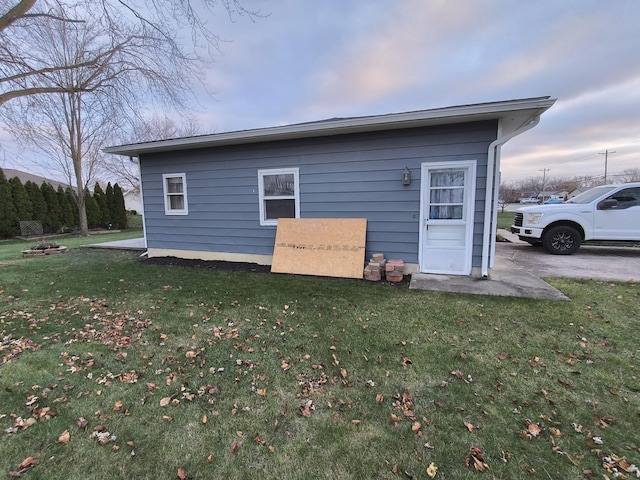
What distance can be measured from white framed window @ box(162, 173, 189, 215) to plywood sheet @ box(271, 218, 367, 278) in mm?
2661

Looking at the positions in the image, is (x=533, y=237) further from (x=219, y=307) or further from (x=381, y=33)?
(x=219, y=307)

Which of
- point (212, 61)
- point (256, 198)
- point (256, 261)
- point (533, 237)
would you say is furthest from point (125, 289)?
point (533, 237)

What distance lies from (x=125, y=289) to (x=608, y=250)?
1089cm

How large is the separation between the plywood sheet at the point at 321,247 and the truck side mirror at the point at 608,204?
5.70 metres

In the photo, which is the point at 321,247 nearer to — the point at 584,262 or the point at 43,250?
the point at 584,262

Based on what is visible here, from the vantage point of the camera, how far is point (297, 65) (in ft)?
27.7

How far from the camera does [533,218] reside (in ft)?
23.8

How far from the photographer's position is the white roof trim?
4.08 m

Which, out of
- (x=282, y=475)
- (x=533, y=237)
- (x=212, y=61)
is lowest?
(x=282, y=475)

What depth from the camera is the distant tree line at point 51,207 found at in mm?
12867

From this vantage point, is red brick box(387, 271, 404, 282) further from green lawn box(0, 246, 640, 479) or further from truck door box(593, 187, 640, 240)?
truck door box(593, 187, 640, 240)

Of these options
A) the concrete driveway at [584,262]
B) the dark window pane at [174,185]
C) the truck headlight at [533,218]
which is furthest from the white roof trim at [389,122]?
the truck headlight at [533,218]

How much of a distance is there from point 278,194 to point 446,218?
331 cm

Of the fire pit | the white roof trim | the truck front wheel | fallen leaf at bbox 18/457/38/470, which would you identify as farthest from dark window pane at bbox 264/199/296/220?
the fire pit
